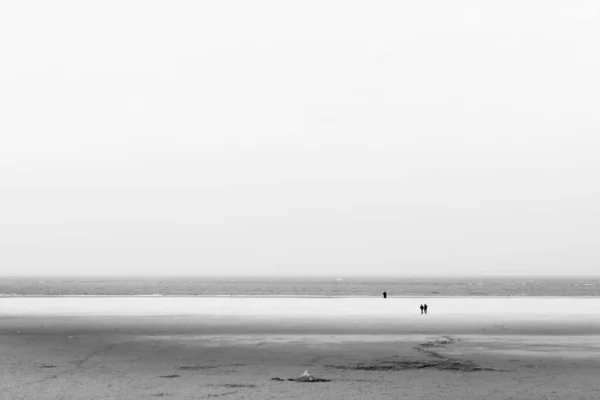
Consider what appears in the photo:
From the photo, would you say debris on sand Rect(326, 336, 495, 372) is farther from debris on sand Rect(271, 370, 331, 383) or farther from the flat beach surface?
debris on sand Rect(271, 370, 331, 383)

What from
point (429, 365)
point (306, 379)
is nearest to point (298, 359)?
point (306, 379)

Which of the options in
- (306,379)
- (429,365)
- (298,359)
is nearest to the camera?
(306,379)

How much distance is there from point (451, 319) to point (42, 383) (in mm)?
31402

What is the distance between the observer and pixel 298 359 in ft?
76.5

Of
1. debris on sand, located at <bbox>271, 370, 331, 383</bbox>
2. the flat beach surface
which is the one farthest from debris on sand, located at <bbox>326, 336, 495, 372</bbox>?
debris on sand, located at <bbox>271, 370, 331, 383</bbox>

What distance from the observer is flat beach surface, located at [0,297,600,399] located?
1723cm

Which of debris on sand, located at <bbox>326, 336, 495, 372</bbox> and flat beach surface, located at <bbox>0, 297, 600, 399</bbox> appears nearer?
flat beach surface, located at <bbox>0, 297, 600, 399</bbox>

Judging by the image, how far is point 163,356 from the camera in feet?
79.7

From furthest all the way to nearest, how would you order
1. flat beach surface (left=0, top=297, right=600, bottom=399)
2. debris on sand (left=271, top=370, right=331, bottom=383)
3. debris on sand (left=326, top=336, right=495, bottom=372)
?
debris on sand (left=326, top=336, right=495, bottom=372) → debris on sand (left=271, top=370, right=331, bottom=383) → flat beach surface (left=0, top=297, right=600, bottom=399)

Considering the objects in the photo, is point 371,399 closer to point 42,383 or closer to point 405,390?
point 405,390

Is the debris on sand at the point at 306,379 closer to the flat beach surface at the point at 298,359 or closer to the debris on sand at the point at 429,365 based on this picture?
the flat beach surface at the point at 298,359

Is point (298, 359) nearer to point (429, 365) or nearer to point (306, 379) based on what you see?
point (306, 379)

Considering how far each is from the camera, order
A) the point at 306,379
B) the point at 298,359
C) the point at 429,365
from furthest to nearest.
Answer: the point at 298,359 → the point at 429,365 → the point at 306,379

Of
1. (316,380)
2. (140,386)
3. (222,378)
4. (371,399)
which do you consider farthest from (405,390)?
(140,386)
